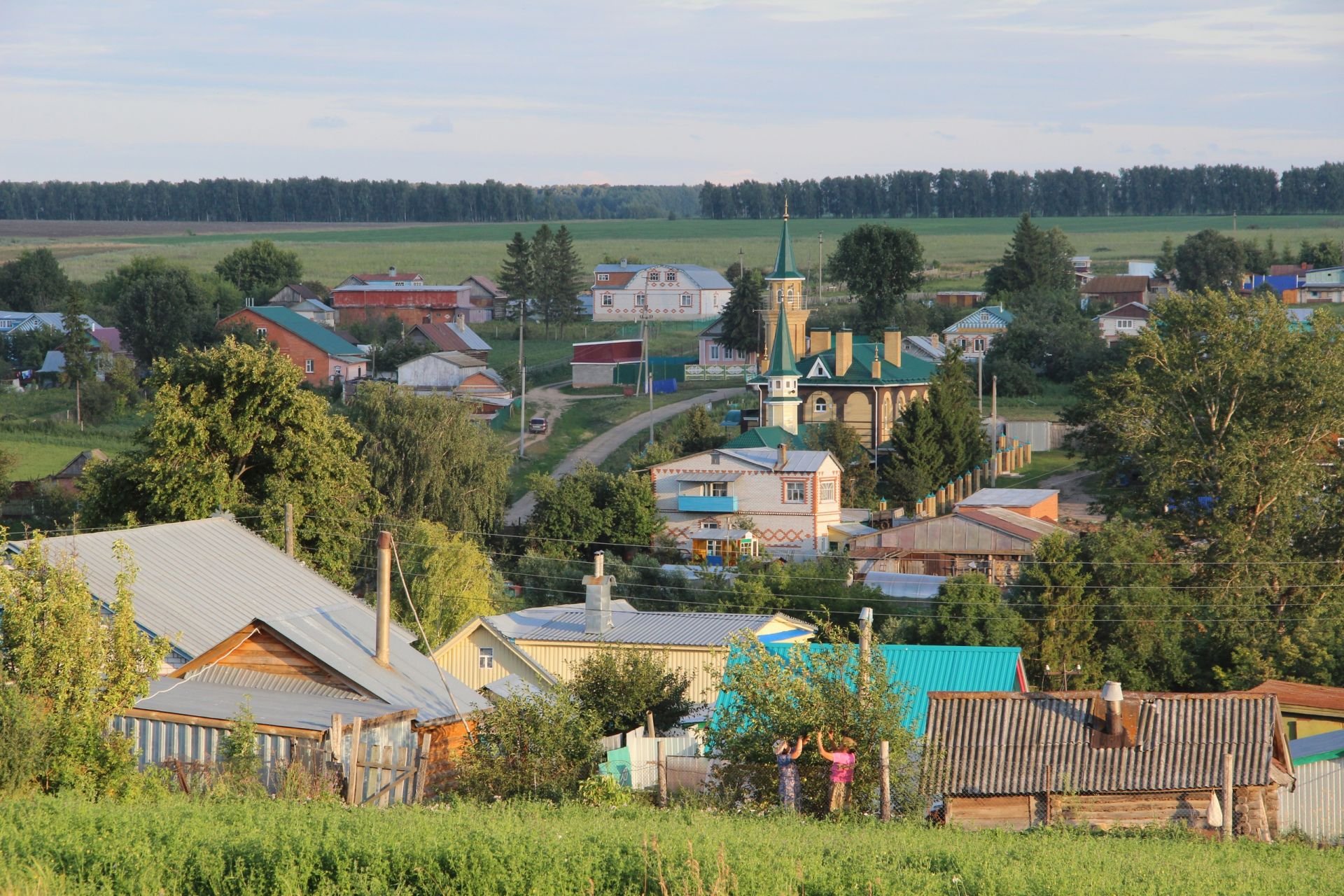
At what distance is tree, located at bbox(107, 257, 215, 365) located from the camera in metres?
90.4

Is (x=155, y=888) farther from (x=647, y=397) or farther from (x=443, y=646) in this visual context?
(x=647, y=397)

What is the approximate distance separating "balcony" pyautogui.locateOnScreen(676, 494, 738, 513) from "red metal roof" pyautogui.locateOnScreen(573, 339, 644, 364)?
31304 millimetres

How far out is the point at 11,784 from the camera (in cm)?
1305

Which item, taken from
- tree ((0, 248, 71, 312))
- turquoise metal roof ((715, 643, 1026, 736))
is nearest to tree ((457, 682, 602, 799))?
turquoise metal roof ((715, 643, 1026, 736))

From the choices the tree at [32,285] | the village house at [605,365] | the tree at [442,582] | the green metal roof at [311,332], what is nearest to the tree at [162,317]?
the green metal roof at [311,332]

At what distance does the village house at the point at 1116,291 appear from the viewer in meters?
106

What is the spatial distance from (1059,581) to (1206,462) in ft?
29.1

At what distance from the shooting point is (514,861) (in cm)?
1061

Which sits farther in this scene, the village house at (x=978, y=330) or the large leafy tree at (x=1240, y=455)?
the village house at (x=978, y=330)

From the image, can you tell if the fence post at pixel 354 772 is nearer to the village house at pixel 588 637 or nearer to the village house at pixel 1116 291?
the village house at pixel 588 637

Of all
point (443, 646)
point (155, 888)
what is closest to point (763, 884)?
point (155, 888)

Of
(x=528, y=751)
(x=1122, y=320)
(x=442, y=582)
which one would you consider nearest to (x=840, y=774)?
(x=528, y=751)

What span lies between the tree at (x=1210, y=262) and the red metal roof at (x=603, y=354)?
4747 centimetres

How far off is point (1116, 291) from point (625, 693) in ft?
321
